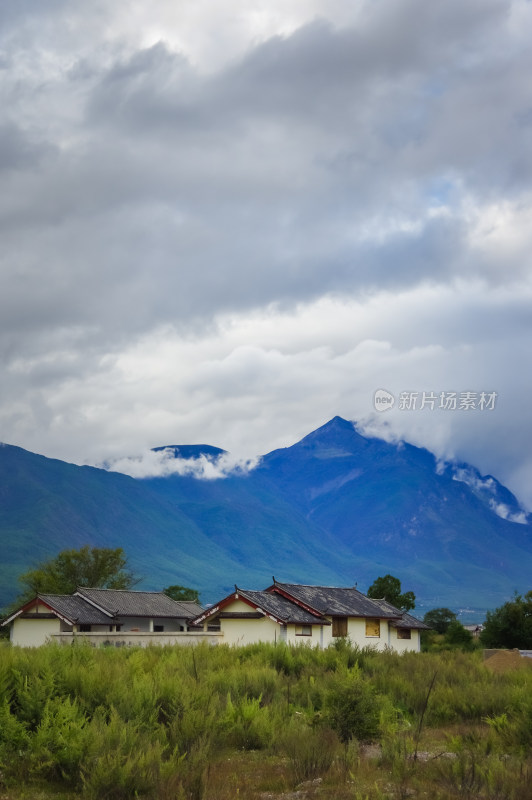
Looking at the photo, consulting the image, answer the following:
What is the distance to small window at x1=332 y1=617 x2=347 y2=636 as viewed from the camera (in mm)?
52156

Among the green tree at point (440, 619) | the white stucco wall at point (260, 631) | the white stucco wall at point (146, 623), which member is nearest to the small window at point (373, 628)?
the white stucco wall at point (260, 631)

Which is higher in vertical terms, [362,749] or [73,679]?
[73,679]

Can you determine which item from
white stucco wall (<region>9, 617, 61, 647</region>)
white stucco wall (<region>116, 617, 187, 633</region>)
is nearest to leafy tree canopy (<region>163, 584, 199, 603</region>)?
white stucco wall (<region>116, 617, 187, 633</region>)

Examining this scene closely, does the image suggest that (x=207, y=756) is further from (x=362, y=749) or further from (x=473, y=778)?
(x=473, y=778)

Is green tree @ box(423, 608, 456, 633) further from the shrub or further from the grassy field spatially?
the shrub

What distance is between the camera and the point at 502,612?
67.8 meters

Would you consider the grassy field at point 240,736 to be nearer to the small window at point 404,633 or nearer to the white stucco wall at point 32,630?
the small window at point 404,633

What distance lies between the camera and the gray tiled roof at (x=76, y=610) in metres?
58.6

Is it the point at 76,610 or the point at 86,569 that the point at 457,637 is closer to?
the point at 76,610

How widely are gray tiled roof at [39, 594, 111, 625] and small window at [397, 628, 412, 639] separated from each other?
20400 mm

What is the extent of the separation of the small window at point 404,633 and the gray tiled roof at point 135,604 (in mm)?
19999

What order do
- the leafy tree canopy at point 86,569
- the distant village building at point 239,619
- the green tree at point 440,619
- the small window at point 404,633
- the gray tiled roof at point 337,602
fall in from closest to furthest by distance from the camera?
the distant village building at point 239,619 < the gray tiled roof at point 337,602 < the small window at point 404,633 < the leafy tree canopy at point 86,569 < the green tree at point 440,619

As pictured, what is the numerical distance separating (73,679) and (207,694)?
2.32 meters

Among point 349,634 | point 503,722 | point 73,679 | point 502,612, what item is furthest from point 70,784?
point 502,612
